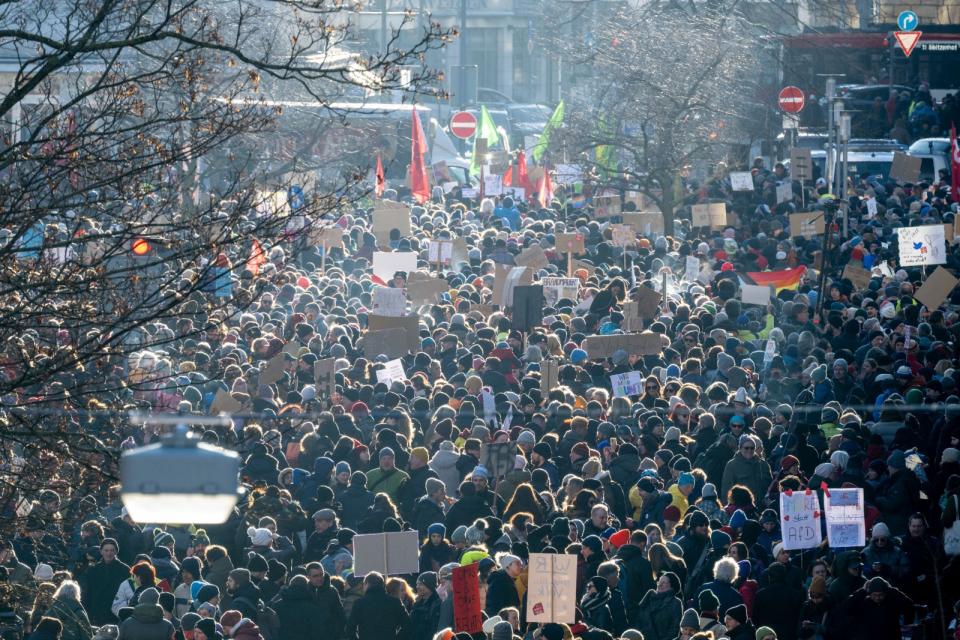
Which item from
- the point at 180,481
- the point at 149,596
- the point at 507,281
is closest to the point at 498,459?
the point at 149,596

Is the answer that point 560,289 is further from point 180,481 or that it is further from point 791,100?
point 180,481

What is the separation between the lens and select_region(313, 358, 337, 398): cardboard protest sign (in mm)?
16656

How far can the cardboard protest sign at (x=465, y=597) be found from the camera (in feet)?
33.9

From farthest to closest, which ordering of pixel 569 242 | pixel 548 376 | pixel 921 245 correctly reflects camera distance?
1. pixel 569 242
2. pixel 921 245
3. pixel 548 376

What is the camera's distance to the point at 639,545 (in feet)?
38.1

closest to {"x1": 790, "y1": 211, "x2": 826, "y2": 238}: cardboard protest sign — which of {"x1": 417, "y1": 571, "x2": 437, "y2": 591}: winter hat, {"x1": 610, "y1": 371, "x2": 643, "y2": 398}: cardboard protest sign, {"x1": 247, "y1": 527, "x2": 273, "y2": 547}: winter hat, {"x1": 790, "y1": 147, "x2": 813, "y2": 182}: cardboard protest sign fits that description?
{"x1": 790, "y1": 147, "x2": 813, "y2": 182}: cardboard protest sign

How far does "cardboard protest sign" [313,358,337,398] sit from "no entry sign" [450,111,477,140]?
21.9 metres

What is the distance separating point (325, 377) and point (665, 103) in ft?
58.0

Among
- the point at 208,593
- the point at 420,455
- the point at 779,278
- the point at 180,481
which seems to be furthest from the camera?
the point at 779,278

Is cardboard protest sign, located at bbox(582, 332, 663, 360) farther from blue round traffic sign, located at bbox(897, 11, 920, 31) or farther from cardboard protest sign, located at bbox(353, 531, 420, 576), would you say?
blue round traffic sign, located at bbox(897, 11, 920, 31)

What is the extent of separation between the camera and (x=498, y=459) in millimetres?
13672

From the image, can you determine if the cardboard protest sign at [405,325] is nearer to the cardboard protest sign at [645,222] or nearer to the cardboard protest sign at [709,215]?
the cardboard protest sign at [645,222]

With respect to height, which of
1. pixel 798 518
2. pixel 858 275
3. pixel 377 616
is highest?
pixel 858 275

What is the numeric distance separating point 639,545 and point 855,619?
4.94ft
